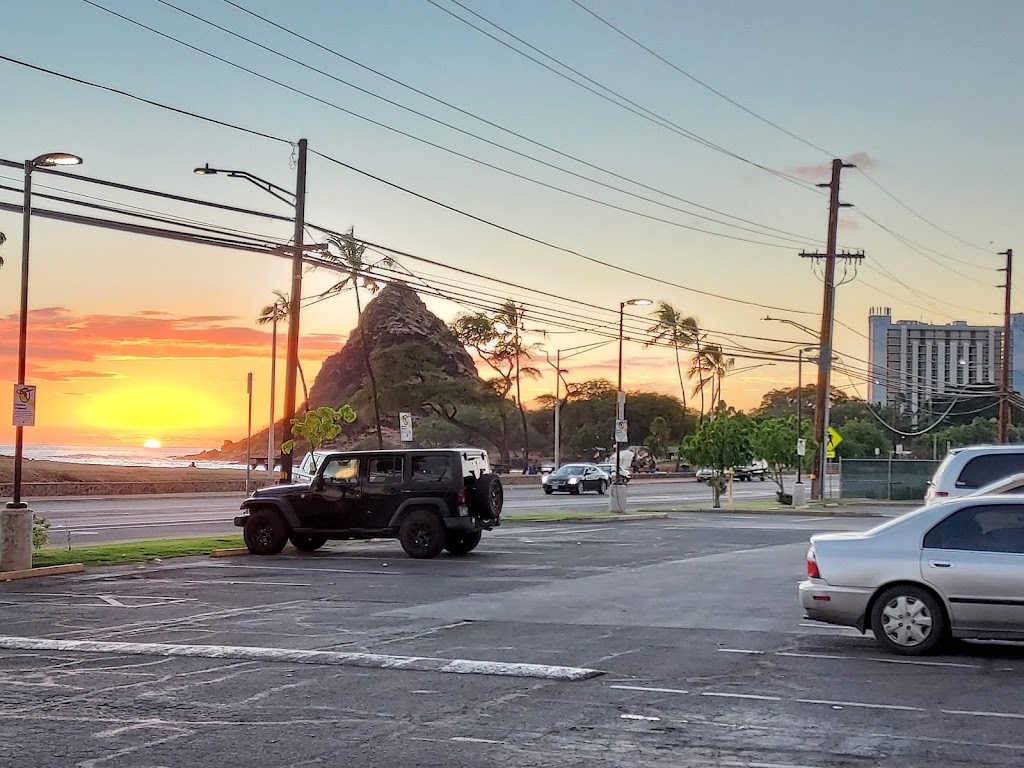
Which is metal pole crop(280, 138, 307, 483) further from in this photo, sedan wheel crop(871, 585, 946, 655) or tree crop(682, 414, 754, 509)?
tree crop(682, 414, 754, 509)

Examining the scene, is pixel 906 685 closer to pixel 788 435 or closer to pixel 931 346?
pixel 788 435

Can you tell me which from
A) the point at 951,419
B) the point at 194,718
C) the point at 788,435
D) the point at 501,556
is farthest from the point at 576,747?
the point at 951,419

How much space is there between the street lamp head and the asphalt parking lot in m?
6.25

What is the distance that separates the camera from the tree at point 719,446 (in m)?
48.0

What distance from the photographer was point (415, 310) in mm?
158125

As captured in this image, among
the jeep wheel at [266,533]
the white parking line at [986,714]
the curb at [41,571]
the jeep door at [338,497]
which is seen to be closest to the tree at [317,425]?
the jeep wheel at [266,533]

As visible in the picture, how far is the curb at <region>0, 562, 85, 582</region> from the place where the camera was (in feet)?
59.1

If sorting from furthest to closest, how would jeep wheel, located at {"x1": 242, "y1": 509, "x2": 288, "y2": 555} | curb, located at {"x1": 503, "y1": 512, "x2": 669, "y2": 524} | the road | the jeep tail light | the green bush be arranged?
curb, located at {"x1": 503, "y1": 512, "x2": 669, "y2": 524} < the road < jeep wheel, located at {"x1": 242, "y1": 509, "x2": 288, "y2": 555} < the green bush < the jeep tail light

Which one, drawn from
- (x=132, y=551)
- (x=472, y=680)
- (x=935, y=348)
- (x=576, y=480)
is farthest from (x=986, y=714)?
(x=935, y=348)

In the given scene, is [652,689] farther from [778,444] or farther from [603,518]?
[778,444]

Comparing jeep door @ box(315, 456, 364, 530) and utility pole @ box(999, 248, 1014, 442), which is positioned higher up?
utility pole @ box(999, 248, 1014, 442)

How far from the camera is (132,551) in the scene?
71.8 feet

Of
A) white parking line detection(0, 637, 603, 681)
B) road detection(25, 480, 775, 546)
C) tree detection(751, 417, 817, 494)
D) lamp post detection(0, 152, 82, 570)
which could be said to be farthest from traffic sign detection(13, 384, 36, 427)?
tree detection(751, 417, 817, 494)

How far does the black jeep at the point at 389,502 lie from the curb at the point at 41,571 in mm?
4011
